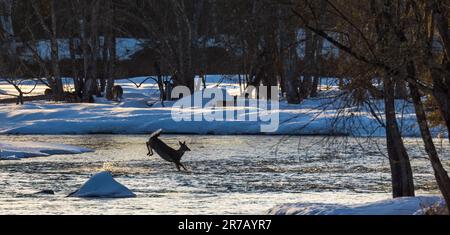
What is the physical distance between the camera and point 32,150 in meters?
27.3

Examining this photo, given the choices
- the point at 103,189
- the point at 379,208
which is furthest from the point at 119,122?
the point at 379,208

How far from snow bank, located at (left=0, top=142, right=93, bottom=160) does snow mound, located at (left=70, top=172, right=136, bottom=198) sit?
8331 millimetres

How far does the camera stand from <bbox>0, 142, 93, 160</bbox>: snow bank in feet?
86.9

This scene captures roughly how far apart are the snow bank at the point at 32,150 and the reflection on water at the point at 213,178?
0.73 metres

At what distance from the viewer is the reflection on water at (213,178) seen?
16266mm

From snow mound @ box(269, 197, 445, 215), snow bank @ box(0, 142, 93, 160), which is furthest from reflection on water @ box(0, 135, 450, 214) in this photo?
snow mound @ box(269, 197, 445, 215)

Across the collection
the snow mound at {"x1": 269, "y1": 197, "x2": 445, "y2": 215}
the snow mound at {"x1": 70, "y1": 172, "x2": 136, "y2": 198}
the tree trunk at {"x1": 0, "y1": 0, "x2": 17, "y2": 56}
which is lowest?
the snow mound at {"x1": 70, "y1": 172, "x2": 136, "y2": 198}

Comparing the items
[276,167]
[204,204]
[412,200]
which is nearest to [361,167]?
[276,167]

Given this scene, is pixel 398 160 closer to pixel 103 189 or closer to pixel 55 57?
pixel 103 189

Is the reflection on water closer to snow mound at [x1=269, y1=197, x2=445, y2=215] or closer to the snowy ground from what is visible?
snow mound at [x1=269, y1=197, x2=445, y2=215]

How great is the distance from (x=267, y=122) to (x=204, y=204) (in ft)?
67.9

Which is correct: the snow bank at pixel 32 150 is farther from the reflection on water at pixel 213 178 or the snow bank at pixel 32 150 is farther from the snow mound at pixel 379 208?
the snow mound at pixel 379 208

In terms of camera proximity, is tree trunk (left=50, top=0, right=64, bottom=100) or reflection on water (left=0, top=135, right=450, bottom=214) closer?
reflection on water (left=0, top=135, right=450, bottom=214)

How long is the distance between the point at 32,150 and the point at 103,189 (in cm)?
976
